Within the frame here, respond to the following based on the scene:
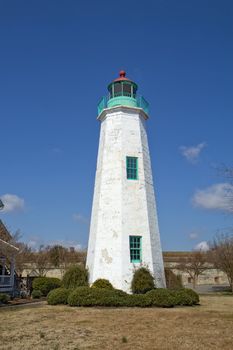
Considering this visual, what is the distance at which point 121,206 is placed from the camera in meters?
19.1

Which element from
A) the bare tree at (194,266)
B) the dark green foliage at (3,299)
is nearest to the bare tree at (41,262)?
the bare tree at (194,266)

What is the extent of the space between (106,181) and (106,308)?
6.87m

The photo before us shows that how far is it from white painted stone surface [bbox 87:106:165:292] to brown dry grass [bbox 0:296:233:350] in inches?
161

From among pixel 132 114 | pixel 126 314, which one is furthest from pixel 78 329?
pixel 132 114

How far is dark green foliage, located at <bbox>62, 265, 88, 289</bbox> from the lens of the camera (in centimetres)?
1848

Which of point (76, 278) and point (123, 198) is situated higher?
point (123, 198)

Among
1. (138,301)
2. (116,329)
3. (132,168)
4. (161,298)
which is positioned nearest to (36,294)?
(138,301)

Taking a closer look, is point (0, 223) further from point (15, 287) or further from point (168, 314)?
point (168, 314)

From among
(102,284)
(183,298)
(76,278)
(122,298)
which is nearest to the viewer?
(122,298)

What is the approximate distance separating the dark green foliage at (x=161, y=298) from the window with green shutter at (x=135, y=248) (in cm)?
247

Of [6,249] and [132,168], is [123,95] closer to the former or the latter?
[132,168]

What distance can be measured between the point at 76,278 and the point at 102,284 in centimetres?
174

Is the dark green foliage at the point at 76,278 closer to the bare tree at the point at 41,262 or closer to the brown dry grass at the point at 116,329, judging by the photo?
the brown dry grass at the point at 116,329

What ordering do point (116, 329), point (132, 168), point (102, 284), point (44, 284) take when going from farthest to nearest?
point (44, 284), point (132, 168), point (102, 284), point (116, 329)
